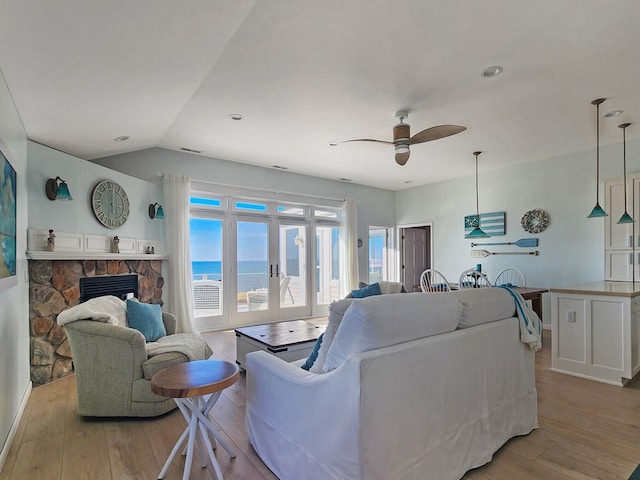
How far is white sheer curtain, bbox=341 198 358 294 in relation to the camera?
707 centimetres

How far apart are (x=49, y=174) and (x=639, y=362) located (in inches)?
238

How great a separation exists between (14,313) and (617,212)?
6678mm

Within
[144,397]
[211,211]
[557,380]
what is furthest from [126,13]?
[557,380]

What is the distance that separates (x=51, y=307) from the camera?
3352 millimetres

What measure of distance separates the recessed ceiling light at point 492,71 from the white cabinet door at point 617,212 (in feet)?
10.3

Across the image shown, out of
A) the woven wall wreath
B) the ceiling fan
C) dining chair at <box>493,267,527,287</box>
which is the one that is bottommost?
dining chair at <box>493,267,527,287</box>

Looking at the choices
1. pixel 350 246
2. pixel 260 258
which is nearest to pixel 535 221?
pixel 350 246

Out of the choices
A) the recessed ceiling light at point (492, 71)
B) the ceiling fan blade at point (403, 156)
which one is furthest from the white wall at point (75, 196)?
the recessed ceiling light at point (492, 71)

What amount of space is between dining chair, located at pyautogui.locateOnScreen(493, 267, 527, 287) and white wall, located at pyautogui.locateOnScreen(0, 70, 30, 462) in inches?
240

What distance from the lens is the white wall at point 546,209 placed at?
16.9 ft

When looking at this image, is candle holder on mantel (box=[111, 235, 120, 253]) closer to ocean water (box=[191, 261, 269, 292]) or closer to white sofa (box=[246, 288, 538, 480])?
ocean water (box=[191, 261, 269, 292])

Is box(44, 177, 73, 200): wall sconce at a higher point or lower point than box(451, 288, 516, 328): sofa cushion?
higher

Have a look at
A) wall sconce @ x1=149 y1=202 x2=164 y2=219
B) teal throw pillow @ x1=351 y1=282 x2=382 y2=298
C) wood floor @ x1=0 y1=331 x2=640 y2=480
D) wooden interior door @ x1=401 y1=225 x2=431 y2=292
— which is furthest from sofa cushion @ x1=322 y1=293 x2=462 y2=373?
wooden interior door @ x1=401 y1=225 x2=431 y2=292

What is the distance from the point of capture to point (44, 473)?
1969 mm
